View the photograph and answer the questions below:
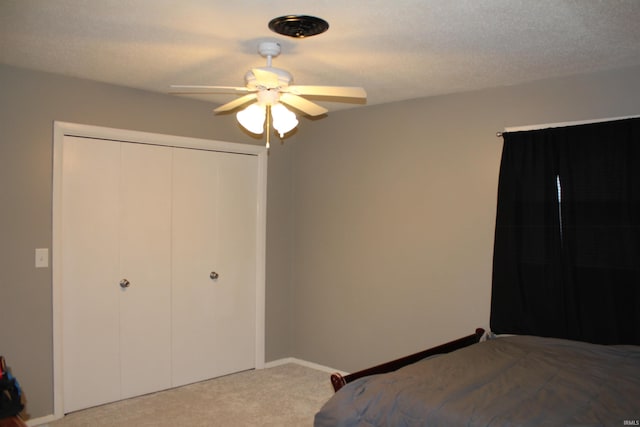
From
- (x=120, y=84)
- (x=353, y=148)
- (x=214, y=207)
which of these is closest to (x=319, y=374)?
(x=214, y=207)

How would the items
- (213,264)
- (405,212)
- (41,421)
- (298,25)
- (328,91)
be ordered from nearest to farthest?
(298,25)
(328,91)
(41,421)
(405,212)
(213,264)

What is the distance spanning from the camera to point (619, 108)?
319 cm

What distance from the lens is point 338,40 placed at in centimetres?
273

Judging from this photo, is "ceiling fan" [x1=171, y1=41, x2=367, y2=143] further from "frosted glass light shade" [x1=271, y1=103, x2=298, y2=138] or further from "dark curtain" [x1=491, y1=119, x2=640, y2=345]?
"dark curtain" [x1=491, y1=119, x2=640, y2=345]

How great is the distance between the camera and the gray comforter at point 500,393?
6.98ft

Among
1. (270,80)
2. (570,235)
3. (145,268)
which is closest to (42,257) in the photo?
(145,268)

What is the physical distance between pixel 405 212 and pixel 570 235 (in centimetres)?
127

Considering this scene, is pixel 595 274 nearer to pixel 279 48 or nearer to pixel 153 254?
pixel 279 48

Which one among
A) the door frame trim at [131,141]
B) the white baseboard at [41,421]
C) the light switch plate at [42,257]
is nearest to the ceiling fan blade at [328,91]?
the door frame trim at [131,141]

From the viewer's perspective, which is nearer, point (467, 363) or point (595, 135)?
point (467, 363)

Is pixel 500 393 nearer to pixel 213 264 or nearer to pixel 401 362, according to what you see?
pixel 401 362

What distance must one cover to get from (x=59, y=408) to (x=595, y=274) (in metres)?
3.57

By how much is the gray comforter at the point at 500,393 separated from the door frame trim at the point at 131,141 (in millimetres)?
2025

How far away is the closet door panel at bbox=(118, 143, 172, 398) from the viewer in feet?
12.7
